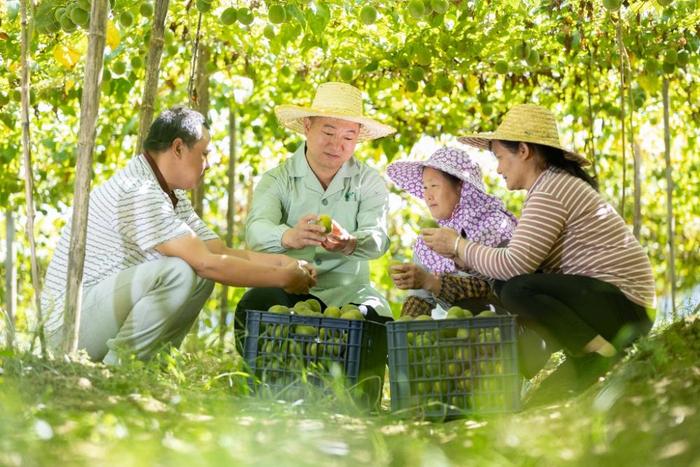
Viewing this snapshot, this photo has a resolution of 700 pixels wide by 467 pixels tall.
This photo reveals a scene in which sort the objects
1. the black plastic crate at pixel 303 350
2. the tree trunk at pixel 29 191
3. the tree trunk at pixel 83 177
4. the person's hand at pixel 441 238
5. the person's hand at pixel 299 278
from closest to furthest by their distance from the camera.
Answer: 1. the tree trunk at pixel 29 191
2. the tree trunk at pixel 83 177
3. the black plastic crate at pixel 303 350
4. the person's hand at pixel 441 238
5. the person's hand at pixel 299 278

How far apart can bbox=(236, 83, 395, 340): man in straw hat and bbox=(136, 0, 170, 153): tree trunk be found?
61cm

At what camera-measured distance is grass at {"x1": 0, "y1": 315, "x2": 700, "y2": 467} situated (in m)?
2.27

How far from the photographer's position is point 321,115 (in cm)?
466

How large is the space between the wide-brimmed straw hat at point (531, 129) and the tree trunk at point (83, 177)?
153 cm

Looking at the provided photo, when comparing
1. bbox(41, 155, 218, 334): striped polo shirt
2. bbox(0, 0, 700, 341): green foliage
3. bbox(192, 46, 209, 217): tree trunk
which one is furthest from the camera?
bbox(192, 46, 209, 217): tree trunk

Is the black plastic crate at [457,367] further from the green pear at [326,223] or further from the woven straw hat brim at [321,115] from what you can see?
the woven straw hat brim at [321,115]

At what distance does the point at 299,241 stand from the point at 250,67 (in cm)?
249

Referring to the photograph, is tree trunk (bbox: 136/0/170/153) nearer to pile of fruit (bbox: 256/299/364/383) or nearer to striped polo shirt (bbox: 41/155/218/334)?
striped polo shirt (bbox: 41/155/218/334)

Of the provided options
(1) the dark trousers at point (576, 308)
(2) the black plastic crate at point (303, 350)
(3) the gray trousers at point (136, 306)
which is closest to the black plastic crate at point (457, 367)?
(2) the black plastic crate at point (303, 350)

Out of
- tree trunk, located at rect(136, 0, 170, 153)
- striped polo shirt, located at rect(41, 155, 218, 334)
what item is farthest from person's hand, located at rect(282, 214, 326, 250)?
tree trunk, located at rect(136, 0, 170, 153)

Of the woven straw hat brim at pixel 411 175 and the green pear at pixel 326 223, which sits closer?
the green pear at pixel 326 223

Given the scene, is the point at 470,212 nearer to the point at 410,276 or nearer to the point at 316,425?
the point at 410,276

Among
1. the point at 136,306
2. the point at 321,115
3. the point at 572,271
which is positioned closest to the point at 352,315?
the point at 572,271

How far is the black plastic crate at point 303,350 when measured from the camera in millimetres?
3492
